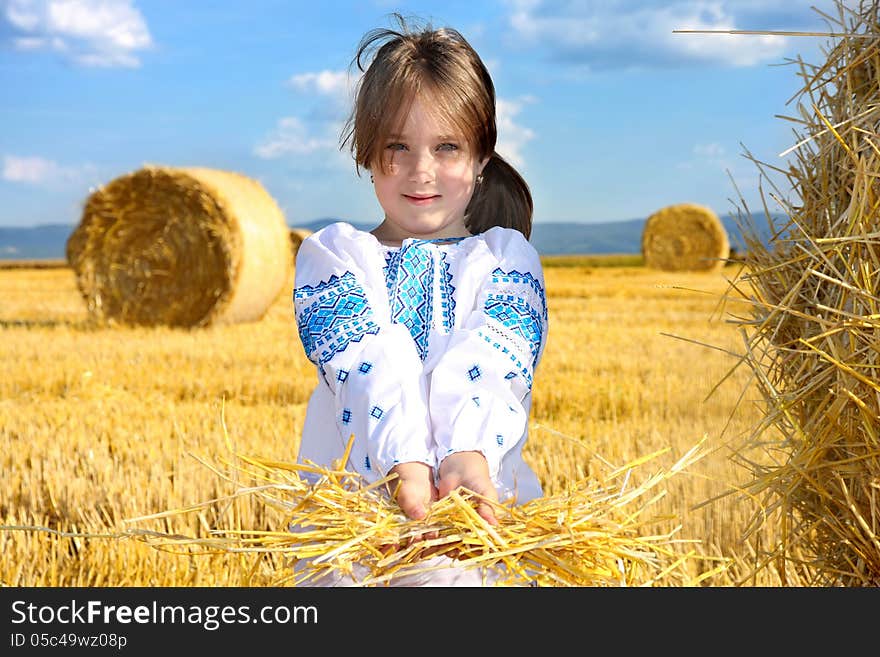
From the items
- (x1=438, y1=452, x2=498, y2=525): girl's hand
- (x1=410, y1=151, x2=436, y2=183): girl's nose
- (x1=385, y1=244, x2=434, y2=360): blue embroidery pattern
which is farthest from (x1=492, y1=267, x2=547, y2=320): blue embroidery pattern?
(x1=438, y1=452, x2=498, y2=525): girl's hand

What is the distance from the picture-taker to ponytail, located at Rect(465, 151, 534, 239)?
226 cm

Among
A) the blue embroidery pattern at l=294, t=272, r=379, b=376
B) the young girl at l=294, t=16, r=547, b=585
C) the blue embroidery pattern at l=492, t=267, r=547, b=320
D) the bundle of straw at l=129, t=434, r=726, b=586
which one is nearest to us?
the bundle of straw at l=129, t=434, r=726, b=586

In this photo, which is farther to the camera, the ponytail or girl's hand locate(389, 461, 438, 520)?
the ponytail

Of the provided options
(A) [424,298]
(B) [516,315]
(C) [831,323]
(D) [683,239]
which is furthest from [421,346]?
(D) [683,239]

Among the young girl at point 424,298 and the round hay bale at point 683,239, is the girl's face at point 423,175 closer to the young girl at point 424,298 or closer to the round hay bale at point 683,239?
the young girl at point 424,298

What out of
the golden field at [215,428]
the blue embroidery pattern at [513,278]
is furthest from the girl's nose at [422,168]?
the golden field at [215,428]

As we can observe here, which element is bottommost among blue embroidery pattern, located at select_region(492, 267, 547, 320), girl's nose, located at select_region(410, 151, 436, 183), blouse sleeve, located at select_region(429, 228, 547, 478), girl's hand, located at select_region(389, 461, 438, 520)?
girl's hand, located at select_region(389, 461, 438, 520)

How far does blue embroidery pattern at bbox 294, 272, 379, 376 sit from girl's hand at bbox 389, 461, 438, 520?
30 cm

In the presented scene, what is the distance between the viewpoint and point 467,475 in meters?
1.66

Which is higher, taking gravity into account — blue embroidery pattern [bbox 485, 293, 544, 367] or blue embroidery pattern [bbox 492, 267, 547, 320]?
blue embroidery pattern [bbox 492, 267, 547, 320]

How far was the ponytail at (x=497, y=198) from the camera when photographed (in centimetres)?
226

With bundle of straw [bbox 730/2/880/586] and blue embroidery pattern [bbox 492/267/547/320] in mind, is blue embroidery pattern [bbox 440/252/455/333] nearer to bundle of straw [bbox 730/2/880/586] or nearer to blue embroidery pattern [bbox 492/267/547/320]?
blue embroidery pattern [bbox 492/267/547/320]

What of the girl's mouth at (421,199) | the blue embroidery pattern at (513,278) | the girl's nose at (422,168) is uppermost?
the girl's nose at (422,168)
